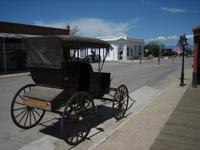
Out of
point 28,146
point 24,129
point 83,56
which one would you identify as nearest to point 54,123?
point 24,129

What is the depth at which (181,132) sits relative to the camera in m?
5.75

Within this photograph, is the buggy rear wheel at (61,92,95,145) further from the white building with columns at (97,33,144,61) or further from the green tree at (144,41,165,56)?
the green tree at (144,41,165,56)

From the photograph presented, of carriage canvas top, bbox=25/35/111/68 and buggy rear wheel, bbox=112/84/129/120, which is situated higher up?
carriage canvas top, bbox=25/35/111/68

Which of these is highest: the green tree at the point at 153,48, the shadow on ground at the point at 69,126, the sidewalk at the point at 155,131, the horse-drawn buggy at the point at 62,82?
the green tree at the point at 153,48

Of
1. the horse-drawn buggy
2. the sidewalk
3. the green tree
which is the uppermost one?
the green tree

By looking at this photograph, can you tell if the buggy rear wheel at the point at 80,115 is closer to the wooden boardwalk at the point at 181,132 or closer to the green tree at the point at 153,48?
the wooden boardwalk at the point at 181,132

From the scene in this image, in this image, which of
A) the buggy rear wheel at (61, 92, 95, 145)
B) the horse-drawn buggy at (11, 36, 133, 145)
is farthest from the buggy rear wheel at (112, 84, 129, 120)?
the buggy rear wheel at (61, 92, 95, 145)

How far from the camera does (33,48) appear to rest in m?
6.57

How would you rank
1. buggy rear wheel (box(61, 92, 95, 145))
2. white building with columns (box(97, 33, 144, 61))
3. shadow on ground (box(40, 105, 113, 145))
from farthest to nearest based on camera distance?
white building with columns (box(97, 33, 144, 61))
shadow on ground (box(40, 105, 113, 145))
buggy rear wheel (box(61, 92, 95, 145))

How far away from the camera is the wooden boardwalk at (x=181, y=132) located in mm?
5051

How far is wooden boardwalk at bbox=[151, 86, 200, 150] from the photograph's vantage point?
5.05m

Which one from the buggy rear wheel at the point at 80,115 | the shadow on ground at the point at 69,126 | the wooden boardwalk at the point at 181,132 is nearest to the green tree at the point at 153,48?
the shadow on ground at the point at 69,126

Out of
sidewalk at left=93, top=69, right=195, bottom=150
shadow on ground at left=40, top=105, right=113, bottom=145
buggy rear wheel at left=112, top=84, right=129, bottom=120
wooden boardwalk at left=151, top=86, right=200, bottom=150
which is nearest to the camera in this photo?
wooden boardwalk at left=151, top=86, right=200, bottom=150

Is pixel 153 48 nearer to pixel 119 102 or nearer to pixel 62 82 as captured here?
pixel 119 102
